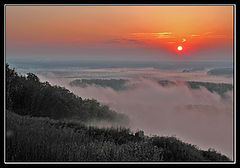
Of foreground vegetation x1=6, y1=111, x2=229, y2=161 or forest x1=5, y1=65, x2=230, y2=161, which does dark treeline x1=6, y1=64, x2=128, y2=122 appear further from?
foreground vegetation x1=6, y1=111, x2=229, y2=161

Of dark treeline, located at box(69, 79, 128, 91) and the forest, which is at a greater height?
dark treeline, located at box(69, 79, 128, 91)

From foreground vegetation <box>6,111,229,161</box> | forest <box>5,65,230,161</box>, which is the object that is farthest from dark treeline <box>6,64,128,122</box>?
foreground vegetation <box>6,111,229,161</box>

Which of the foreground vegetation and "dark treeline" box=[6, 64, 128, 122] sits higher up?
"dark treeline" box=[6, 64, 128, 122]

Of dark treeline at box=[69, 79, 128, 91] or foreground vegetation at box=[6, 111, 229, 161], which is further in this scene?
dark treeline at box=[69, 79, 128, 91]

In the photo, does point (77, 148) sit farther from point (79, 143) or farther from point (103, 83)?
point (103, 83)

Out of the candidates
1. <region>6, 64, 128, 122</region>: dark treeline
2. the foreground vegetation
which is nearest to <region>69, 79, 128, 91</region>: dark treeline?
<region>6, 64, 128, 122</region>: dark treeline

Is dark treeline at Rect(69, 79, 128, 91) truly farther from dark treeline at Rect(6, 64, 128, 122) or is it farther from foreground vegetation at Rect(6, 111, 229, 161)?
foreground vegetation at Rect(6, 111, 229, 161)

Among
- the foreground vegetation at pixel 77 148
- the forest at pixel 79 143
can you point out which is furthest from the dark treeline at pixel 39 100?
the foreground vegetation at pixel 77 148
